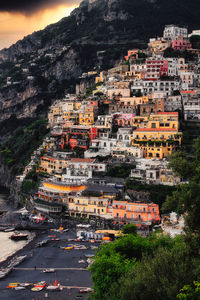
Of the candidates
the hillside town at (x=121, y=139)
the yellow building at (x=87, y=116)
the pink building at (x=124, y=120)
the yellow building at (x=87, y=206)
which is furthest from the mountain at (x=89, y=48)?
the yellow building at (x=87, y=206)

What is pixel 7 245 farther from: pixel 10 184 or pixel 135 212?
pixel 10 184

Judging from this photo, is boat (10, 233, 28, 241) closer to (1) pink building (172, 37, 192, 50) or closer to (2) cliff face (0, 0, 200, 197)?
(1) pink building (172, 37, 192, 50)

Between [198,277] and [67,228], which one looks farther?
[67,228]

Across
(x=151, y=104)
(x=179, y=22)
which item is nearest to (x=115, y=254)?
(x=151, y=104)

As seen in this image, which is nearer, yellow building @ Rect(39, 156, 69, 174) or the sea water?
the sea water

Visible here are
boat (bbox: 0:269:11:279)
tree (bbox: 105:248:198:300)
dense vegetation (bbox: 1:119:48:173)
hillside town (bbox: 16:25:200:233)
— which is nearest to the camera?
tree (bbox: 105:248:198:300)

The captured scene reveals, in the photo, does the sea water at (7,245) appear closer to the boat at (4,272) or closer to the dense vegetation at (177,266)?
the boat at (4,272)

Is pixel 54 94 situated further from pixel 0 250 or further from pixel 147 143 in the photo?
pixel 0 250

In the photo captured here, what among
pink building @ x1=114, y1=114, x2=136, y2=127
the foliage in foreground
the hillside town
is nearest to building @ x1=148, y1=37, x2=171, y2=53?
the hillside town
